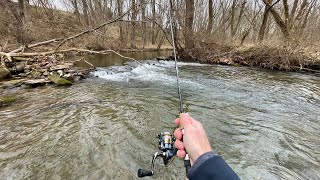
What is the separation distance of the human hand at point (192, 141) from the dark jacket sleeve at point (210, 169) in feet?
0.18

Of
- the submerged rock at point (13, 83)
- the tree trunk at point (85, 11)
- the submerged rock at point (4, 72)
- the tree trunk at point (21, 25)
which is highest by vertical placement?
the tree trunk at point (85, 11)

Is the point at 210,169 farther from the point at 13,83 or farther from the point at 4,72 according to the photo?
the point at 4,72

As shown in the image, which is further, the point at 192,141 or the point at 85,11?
the point at 85,11

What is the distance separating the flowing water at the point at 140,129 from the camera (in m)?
3.47

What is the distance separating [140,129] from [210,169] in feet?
12.3

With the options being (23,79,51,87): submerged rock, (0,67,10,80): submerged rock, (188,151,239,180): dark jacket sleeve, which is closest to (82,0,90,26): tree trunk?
(0,67,10,80): submerged rock

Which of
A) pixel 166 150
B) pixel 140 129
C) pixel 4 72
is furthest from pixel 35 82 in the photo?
pixel 166 150

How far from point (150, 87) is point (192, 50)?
1049 centimetres

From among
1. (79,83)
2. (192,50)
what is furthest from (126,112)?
(192,50)

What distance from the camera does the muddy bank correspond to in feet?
41.1

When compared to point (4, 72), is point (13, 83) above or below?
below

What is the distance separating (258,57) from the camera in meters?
14.5

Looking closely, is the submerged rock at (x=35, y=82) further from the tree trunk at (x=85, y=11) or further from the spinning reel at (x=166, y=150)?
the tree trunk at (x=85, y=11)

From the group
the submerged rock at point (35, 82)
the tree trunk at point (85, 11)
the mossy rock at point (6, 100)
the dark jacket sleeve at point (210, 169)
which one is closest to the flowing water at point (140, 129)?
the mossy rock at point (6, 100)
